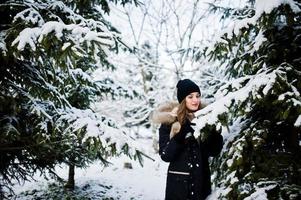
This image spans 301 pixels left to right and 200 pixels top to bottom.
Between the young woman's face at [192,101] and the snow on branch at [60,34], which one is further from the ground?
the snow on branch at [60,34]

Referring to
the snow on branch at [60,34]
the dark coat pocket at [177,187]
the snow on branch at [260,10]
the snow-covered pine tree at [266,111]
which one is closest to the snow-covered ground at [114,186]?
the dark coat pocket at [177,187]

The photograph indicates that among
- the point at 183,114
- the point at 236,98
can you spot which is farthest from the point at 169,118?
the point at 236,98

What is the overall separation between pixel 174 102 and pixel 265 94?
5.09ft

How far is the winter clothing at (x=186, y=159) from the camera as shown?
351 centimetres

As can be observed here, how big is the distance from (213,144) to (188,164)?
0.35 meters

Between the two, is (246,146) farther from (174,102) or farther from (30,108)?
(30,108)

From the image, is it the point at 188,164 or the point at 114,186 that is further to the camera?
the point at 114,186

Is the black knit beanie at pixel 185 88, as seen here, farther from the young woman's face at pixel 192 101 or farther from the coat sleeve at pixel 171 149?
the coat sleeve at pixel 171 149

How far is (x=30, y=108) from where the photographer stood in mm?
4875

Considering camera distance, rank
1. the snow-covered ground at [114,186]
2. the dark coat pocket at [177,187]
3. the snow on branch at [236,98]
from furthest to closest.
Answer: the snow-covered ground at [114,186], the dark coat pocket at [177,187], the snow on branch at [236,98]

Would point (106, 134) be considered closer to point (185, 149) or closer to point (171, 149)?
point (171, 149)

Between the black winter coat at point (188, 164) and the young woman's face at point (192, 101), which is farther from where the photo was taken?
the young woman's face at point (192, 101)

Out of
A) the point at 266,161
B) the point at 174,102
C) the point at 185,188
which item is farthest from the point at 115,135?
the point at 266,161

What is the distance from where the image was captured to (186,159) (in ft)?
Result: 11.8
